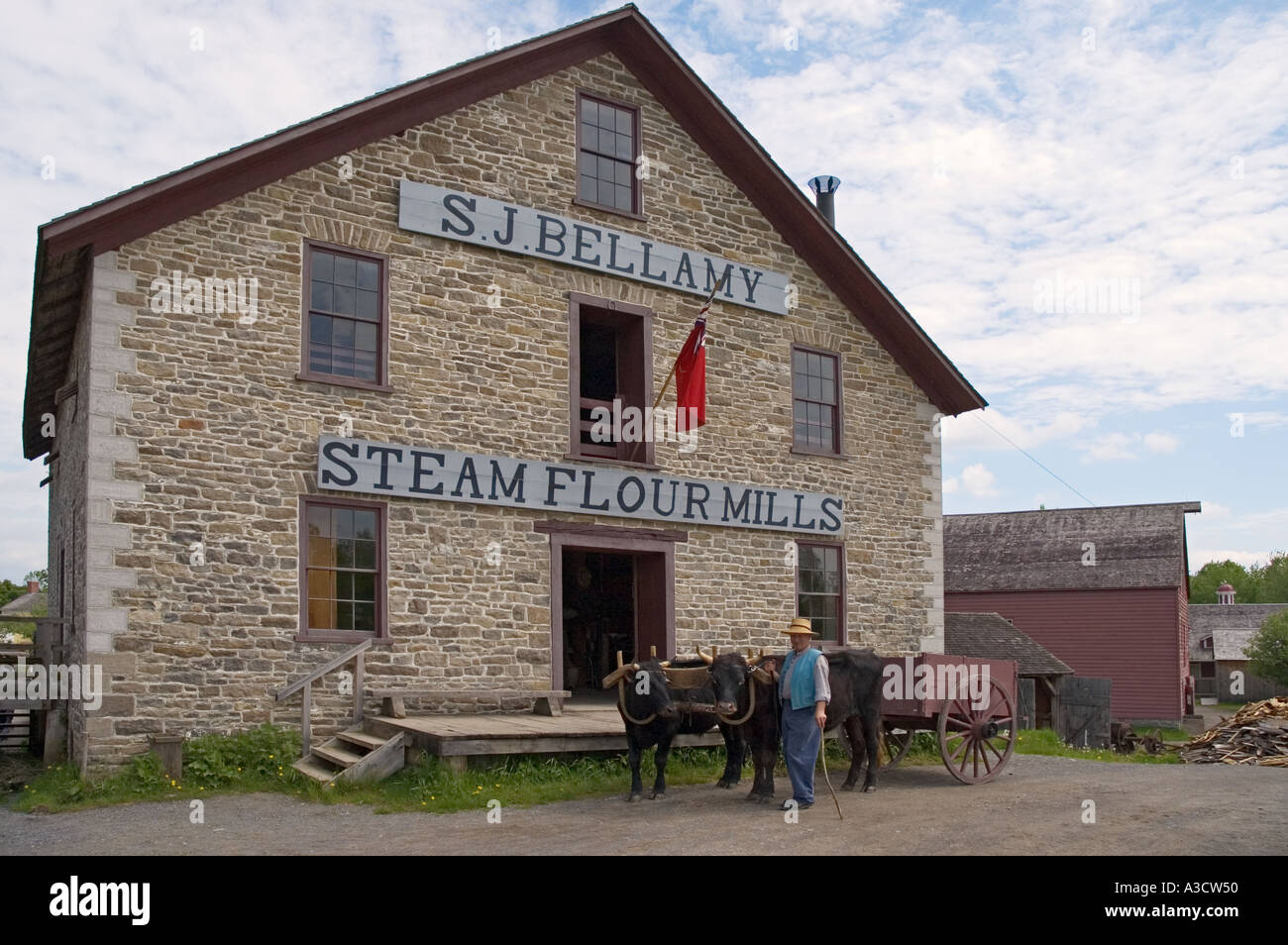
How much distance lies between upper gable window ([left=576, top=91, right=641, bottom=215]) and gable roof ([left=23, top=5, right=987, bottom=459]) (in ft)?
2.17

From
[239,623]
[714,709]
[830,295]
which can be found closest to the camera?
[714,709]

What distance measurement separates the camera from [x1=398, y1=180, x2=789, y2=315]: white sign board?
15453 millimetres

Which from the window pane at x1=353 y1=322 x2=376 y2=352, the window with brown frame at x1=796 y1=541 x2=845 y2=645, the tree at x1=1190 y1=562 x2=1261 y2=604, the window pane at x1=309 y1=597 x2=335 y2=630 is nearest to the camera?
the window pane at x1=309 y1=597 x2=335 y2=630

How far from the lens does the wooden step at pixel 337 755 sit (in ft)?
41.4

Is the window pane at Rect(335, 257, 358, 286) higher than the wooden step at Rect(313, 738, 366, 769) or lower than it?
higher

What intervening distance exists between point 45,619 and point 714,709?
8.04 meters

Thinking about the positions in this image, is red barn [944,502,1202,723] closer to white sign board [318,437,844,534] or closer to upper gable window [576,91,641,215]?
white sign board [318,437,844,534]

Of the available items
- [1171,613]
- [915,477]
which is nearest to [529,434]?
[915,477]

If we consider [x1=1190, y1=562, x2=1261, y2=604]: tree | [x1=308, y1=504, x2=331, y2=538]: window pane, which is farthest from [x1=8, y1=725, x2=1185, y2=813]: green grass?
[x1=1190, y1=562, x2=1261, y2=604]: tree

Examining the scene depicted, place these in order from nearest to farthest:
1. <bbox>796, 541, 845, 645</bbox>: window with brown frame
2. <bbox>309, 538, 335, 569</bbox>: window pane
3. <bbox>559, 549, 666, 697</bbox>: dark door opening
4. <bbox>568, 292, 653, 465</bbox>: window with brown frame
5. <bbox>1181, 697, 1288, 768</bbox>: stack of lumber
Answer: <bbox>309, 538, 335, 569</bbox>: window pane → <bbox>568, 292, 653, 465</bbox>: window with brown frame → <bbox>796, 541, 845, 645</bbox>: window with brown frame → <bbox>559, 549, 666, 697</bbox>: dark door opening → <bbox>1181, 697, 1288, 768</bbox>: stack of lumber

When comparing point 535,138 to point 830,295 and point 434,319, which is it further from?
point 830,295

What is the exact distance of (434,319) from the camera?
1538cm

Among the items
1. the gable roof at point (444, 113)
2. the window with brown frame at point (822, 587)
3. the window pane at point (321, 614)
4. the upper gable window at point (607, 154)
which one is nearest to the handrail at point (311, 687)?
the window pane at point (321, 614)

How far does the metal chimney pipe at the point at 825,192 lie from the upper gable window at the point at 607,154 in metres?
4.92
